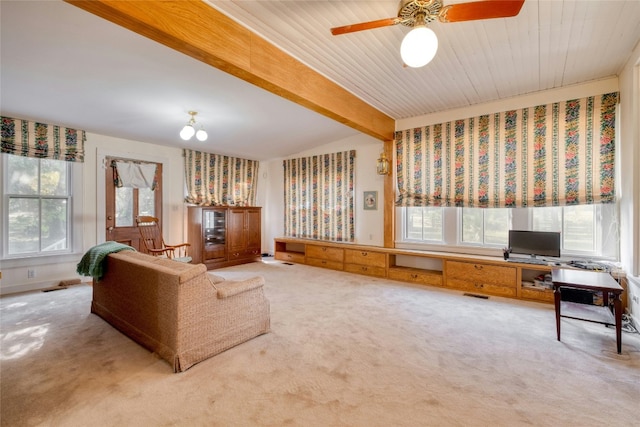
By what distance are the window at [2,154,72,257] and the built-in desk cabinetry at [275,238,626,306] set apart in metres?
4.03

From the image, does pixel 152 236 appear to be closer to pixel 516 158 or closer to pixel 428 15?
pixel 428 15

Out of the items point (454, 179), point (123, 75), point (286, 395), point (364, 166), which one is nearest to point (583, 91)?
point (454, 179)

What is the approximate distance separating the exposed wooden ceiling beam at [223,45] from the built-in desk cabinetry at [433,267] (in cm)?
264

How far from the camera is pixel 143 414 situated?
66.2 inches

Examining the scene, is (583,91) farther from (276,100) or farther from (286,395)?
(286,395)

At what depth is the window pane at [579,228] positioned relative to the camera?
3.64 meters

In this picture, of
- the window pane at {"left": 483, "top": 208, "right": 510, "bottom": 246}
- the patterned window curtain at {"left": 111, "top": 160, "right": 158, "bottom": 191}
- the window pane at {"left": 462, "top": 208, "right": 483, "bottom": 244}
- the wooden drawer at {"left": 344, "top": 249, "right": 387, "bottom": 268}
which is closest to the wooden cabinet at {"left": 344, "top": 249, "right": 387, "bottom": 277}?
the wooden drawer at {"left": 344, "top": 249, "right": 387, "bottom": 268}

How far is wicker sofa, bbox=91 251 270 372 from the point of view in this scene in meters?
2.16

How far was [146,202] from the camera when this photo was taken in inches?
213

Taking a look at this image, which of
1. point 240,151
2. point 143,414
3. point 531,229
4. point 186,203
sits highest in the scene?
point 240,151

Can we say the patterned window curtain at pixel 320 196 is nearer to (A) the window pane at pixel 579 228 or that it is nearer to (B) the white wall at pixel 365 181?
(B) the white wall at pixel 365 181

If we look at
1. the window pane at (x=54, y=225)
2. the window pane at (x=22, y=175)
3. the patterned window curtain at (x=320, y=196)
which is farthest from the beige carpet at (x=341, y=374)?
the patterned window curtain at (x=320, y=196)

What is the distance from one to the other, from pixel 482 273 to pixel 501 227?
0.80 meters

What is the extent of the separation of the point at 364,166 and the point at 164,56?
3.81m
